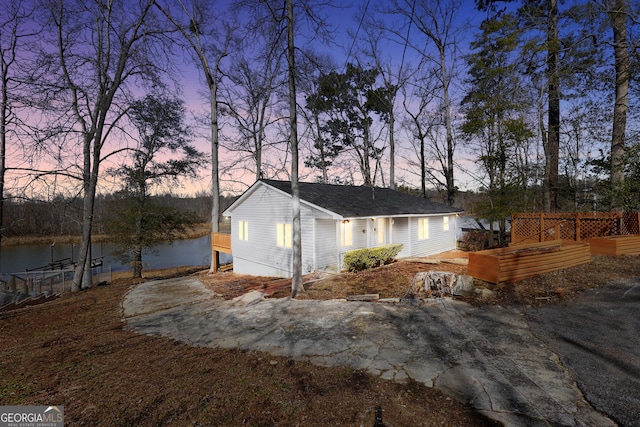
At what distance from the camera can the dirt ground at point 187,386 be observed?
288 cm

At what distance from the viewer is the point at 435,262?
36.6ft

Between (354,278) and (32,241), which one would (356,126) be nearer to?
(354,278)

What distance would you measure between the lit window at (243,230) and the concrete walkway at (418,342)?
8074mm

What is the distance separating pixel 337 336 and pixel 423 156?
77.3 ft

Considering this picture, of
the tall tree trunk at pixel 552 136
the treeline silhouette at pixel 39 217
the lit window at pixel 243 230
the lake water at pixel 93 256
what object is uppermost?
the tall tree trunk at pixel 552 136

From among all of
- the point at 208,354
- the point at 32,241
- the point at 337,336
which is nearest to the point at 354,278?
the point at 337,336

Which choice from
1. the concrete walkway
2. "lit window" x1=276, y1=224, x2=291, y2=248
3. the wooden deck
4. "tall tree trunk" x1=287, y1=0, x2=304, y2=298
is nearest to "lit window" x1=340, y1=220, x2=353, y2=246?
"lit window" x1=276, y1=224, x2=291, y2=248

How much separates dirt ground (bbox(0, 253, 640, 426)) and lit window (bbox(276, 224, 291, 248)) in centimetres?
760

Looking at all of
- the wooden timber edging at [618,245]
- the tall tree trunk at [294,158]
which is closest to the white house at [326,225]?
the tall tree trunk at [294,158]

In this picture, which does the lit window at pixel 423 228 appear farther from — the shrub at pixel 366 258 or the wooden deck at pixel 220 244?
the wooden deck at pixel 220 244

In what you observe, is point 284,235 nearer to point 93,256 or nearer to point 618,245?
point 618,245

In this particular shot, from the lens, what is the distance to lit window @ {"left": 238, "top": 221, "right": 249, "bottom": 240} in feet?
52.2

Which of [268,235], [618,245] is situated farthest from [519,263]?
[268,235]

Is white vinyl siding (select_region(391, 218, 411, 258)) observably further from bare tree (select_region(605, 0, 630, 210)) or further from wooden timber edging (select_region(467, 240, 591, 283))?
bare tree (select_region(605, 0, 630, 210))
